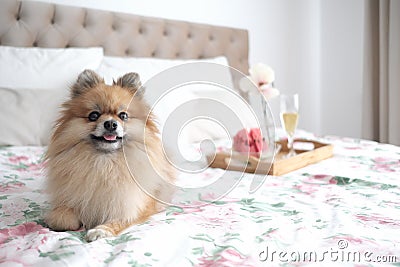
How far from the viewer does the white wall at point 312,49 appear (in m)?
3.62

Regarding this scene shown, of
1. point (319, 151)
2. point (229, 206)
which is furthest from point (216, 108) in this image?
point (319, 151)

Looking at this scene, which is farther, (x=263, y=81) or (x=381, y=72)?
(x=381, y=72)

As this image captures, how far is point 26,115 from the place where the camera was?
1940 mm

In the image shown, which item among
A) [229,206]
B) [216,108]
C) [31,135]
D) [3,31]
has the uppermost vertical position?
[3,31]

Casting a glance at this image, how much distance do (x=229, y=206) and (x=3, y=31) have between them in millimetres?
1765

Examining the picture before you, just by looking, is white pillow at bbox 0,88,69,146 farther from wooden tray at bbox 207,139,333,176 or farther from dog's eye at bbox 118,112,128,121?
dog's eye at bbox 118,112,128,121

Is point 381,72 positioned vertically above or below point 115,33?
below

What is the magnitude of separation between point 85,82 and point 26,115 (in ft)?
3.35

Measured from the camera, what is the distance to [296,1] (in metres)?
3.86

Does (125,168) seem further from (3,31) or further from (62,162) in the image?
(3,31)

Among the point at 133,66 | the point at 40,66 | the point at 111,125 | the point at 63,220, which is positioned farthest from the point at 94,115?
the point at 133,66

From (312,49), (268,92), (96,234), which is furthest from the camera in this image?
(312,49)

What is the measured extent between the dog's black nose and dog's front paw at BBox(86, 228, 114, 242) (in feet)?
0.75

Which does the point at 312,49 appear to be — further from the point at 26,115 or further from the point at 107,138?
the point at 107,138
